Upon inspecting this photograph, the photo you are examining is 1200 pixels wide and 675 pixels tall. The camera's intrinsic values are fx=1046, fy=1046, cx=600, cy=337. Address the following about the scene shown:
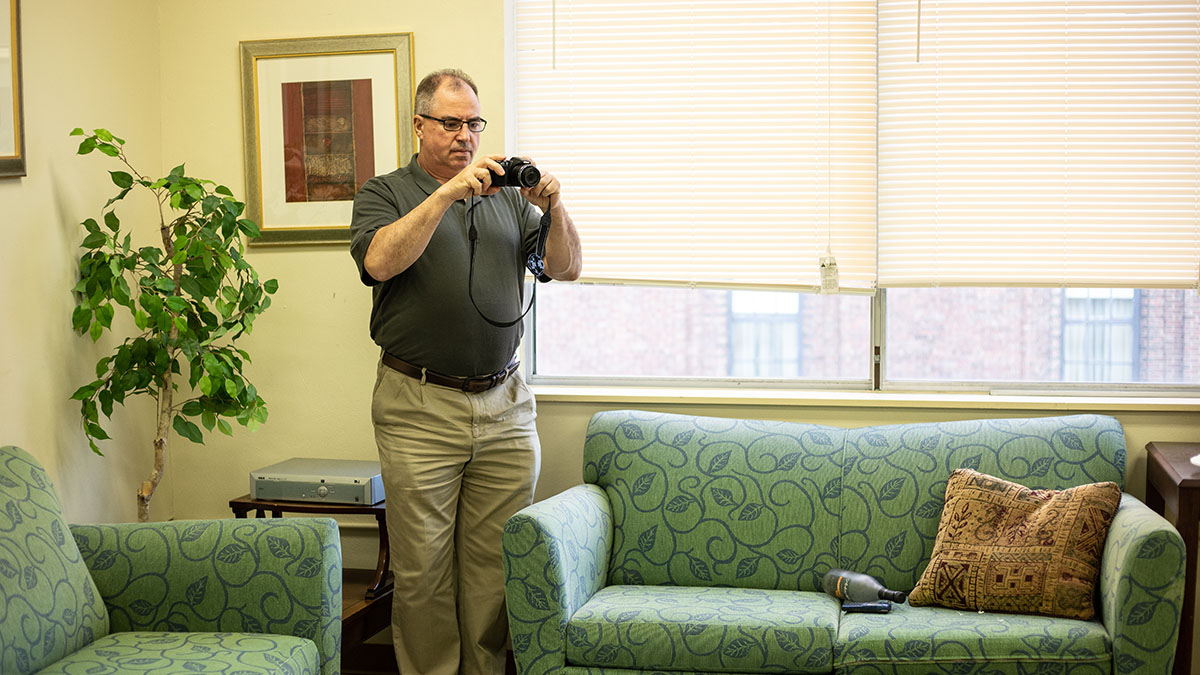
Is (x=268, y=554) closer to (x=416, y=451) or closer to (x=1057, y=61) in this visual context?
(x=416, y=451)

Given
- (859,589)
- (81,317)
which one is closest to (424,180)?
(81,317)

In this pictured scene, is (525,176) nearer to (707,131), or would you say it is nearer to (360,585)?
(707,131)

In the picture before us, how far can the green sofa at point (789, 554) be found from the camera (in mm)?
2246

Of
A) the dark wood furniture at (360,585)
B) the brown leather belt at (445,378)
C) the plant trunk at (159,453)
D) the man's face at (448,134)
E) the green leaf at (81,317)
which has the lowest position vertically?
the dark wood furniture at (360,585)

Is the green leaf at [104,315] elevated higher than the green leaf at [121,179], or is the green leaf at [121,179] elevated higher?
the green leaf at [121,179]

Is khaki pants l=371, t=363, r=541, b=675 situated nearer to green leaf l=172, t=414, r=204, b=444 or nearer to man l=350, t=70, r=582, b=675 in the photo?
man l=350, t=70, r=582, b=675

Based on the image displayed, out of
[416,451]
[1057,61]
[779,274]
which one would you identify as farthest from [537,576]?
[1057,61]

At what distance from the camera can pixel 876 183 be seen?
123 inches

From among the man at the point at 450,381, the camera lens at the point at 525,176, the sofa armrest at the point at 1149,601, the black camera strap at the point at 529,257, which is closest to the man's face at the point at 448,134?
the man at the point at 450,381

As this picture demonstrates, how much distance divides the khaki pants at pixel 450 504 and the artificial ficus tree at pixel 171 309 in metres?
0.48

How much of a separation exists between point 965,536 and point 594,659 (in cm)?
95

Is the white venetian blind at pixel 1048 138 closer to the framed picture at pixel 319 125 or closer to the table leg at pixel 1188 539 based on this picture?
the table leg at pixel 1188 539

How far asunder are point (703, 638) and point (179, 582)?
1158mm

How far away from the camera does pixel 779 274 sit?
3.18m
